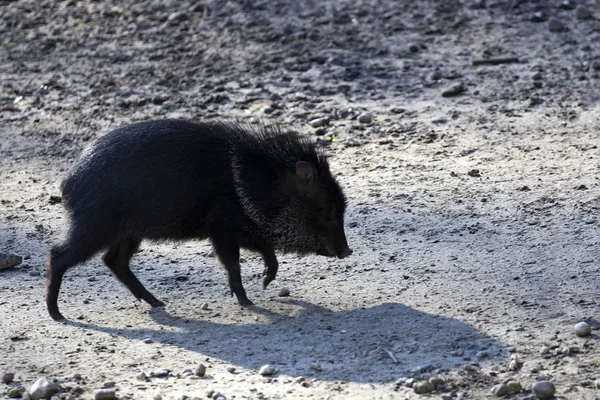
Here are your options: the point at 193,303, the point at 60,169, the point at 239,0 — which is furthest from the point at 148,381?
the point at 239,0

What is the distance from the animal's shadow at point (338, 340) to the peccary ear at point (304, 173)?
2.37 ft

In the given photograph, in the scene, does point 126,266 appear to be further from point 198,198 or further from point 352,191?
point 352,191

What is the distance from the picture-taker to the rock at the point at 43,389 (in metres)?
4.73

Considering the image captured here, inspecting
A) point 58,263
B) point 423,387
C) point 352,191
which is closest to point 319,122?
point 352,191

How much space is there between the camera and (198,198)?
19.3 feet

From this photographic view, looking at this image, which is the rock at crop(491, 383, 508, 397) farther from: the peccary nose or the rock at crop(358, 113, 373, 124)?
the rock at crop(358, 113, 373, 124)

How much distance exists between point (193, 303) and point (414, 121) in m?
3.41

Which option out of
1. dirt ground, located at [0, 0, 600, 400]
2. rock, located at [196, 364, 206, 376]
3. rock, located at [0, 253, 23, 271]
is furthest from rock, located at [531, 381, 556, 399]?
rock, located at [0, 253, 23, 271]

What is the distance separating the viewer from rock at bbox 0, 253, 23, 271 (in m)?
6.54

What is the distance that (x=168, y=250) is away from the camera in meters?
6.91

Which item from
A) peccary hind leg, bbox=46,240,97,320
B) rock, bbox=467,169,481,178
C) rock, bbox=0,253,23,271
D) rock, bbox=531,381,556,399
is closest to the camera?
rock, bbox=531,381,556,399

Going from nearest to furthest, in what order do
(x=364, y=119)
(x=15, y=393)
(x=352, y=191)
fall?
(x=15, y=393)
(x=352, y=191)
(x=364, y=119)

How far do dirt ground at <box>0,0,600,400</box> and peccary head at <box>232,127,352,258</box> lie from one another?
319mm

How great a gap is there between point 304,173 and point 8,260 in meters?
2.13
